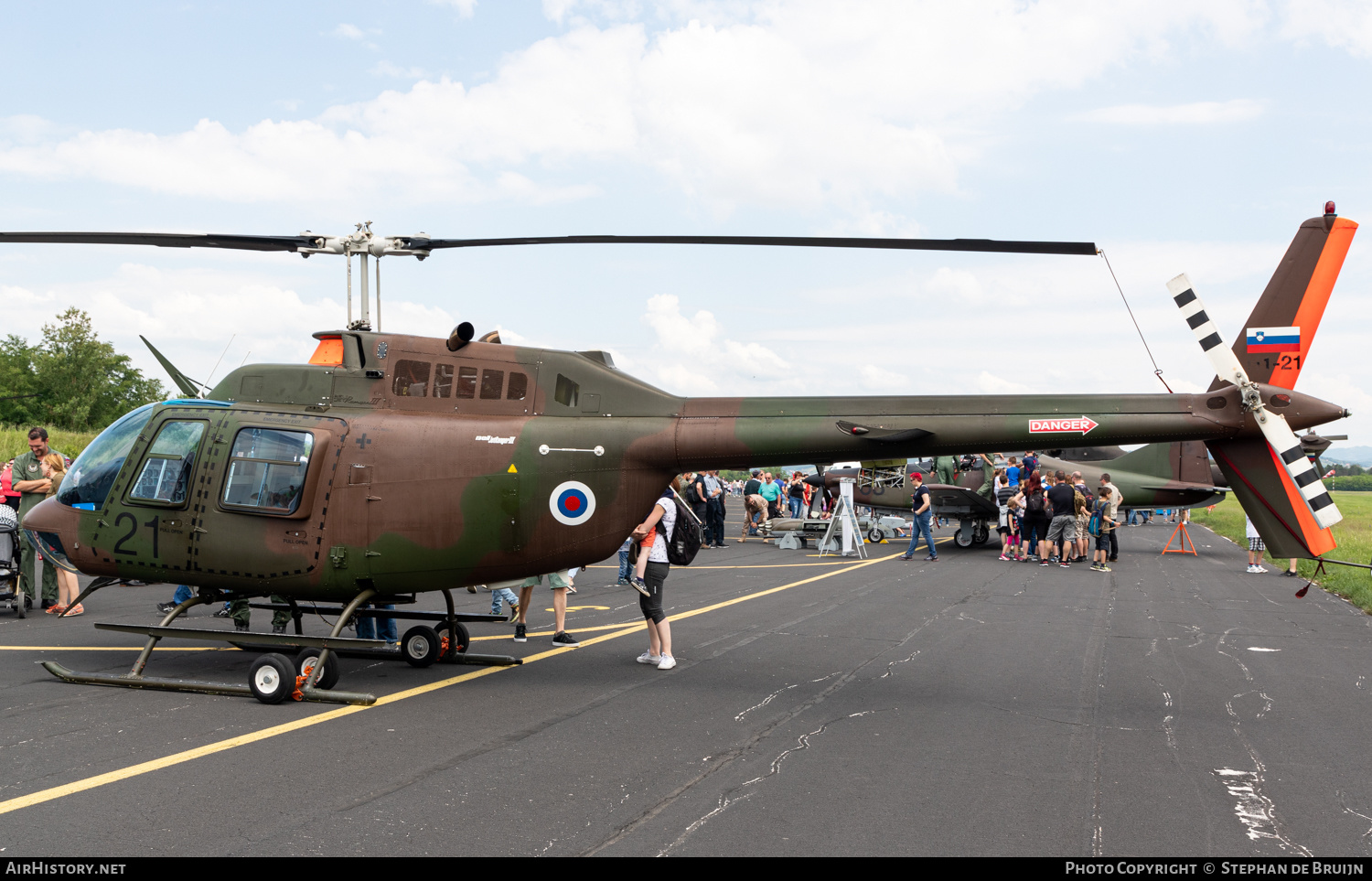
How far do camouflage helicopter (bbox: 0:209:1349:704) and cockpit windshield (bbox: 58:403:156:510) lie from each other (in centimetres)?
2

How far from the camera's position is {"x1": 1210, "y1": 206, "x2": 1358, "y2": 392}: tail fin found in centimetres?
765

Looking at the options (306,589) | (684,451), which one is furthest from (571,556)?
(306,589)

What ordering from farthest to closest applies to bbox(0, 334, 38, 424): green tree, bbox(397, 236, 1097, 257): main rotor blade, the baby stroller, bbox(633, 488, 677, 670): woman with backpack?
bbox(0, 334, 38, 424): green tree
the baby stroller
bbox(633, 488, 677, 670): woman with backpack
bbox(397, 236, 1097, 257): main rotor blade

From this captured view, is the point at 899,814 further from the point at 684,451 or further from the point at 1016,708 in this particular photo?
the point at 684,451

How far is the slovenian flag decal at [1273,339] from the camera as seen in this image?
7691 millimetres

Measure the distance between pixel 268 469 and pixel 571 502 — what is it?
106 inches

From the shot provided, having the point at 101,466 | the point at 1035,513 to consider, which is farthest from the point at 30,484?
the point at 1035,513

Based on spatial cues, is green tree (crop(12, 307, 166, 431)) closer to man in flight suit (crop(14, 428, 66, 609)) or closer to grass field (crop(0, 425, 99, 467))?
grass field (crop(0, 425, 99, 467))

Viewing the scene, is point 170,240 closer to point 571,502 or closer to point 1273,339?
point 571,502

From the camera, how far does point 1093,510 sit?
875 inches

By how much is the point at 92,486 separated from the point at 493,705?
443cm

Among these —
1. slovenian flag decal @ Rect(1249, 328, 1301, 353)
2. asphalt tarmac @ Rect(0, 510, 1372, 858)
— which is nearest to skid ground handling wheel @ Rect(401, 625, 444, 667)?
asphalt tarmac @ Rect(0, 510, 1372, 858)

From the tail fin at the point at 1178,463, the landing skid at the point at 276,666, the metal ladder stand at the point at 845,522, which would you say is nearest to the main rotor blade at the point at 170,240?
the landing skid at the point at 276,666

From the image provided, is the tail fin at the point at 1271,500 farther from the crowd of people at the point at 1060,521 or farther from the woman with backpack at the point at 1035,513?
the woman with backpack at the point at 1035,513
